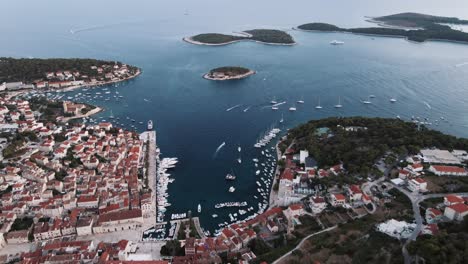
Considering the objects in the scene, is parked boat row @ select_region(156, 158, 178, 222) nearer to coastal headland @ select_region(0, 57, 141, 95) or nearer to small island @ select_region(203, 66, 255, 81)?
small island @ select_region(203, 66, 255, 81)

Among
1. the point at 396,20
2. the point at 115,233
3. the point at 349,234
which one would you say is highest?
the point at 396,20

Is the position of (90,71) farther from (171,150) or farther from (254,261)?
(254,261)

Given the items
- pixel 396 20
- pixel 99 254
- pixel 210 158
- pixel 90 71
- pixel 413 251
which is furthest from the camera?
pixel 396 20

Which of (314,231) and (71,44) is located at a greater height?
(71,44)

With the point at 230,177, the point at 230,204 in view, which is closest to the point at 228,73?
the point at 230,177

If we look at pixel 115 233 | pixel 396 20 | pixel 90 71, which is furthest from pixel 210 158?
pixel 396 20

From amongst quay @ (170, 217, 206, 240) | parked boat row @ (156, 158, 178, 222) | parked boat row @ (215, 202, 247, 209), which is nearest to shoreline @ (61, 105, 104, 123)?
parked boat row @ (156, 158, 178, 222)
